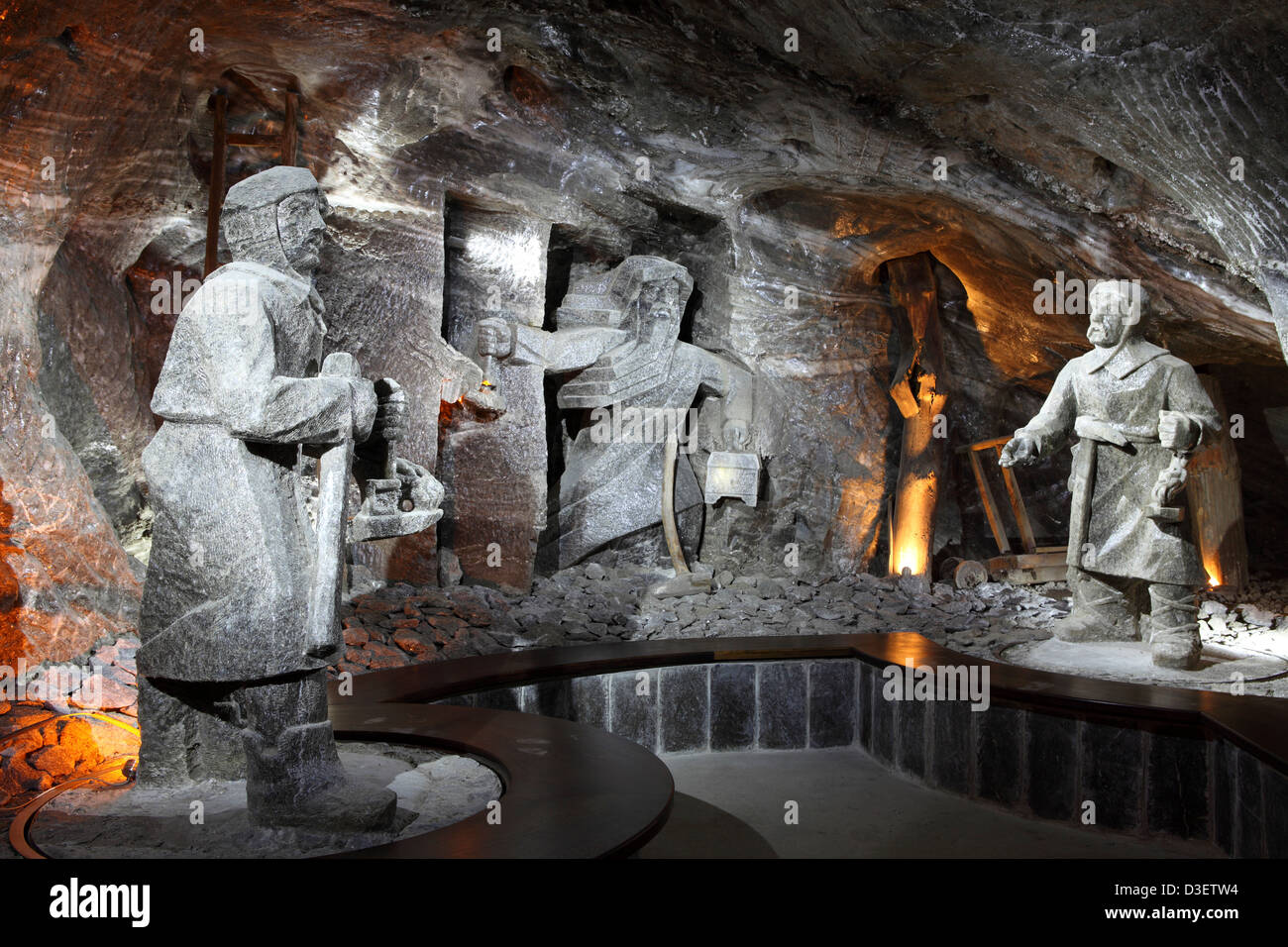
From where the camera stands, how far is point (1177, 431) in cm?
433

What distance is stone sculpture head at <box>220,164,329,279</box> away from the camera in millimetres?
2537

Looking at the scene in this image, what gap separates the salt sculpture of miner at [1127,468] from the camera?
444 cm

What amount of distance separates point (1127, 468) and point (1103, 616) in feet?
2.44

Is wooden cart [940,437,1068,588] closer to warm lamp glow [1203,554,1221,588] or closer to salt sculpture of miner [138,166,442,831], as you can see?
warm lamp glow [1203,554,1221,588]

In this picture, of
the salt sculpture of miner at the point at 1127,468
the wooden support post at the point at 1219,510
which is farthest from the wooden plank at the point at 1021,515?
the salt sculpture of miner at the point at 1127,468

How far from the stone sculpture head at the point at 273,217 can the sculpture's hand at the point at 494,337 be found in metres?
4.31

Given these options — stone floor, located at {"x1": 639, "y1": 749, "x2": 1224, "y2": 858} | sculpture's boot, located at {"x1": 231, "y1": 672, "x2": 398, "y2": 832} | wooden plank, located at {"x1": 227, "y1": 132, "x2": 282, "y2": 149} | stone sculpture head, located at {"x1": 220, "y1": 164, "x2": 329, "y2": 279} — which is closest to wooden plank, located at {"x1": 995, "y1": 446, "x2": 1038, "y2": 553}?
stone floor, located at {"x1": 639, "y1": 749, "x2": 1224, "y2": 858}

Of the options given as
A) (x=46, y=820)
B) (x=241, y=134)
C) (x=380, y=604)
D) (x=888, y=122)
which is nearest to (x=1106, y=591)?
(x=888, y=122)

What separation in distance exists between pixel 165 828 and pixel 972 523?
852 cm

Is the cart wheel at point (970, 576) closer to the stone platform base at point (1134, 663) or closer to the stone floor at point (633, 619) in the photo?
the stone floor at point (633, 619)

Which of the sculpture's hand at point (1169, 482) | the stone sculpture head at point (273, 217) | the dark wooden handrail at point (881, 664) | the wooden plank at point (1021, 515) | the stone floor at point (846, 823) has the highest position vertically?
the stone sculpture head at point (273, 217)

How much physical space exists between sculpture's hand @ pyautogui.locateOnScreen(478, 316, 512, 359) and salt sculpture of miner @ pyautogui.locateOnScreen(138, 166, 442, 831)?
14.4 ft

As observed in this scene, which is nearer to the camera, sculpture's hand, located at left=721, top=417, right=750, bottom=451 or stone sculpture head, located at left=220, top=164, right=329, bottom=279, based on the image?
stone sculpture head, located at left=220, top=164, right=329, bottom=279

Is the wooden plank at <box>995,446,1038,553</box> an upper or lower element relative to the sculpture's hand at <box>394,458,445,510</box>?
lower
